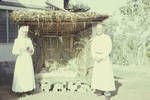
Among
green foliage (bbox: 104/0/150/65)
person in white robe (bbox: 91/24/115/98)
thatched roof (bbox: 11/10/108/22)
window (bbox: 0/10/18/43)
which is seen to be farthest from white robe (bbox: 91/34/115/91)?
green foliage (bbox: 104/0/150/65)

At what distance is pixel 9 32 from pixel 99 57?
22.7 feet

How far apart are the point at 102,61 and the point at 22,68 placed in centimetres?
221

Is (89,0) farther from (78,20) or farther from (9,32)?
(78,20)

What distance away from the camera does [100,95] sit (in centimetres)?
1344

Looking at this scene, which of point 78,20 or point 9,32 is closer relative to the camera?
point 78,20

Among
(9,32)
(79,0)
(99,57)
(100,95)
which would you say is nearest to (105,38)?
(99,57)

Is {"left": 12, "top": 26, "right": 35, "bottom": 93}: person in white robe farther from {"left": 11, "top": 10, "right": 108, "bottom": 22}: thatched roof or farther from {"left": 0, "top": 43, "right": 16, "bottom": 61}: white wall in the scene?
{"left": 0, "top": 43, "right": 16, "bottom": 61}: white wall

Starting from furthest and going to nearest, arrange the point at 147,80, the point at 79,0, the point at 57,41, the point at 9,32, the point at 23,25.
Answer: the point at 79,0, the point at 9,32, the point at 147,80, the point at 57,41, the point at 23,25

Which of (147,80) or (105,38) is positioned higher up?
(105,38)

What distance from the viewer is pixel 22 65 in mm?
13102

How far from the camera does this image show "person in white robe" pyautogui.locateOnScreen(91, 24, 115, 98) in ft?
41.9

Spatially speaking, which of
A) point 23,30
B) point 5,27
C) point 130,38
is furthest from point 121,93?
point 130,38

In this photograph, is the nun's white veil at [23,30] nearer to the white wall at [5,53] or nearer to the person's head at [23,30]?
the person's head at [23,30]

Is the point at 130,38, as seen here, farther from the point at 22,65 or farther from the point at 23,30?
the point at 23,30
